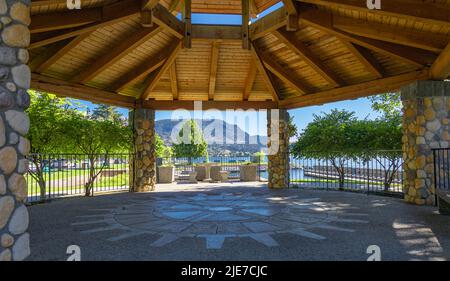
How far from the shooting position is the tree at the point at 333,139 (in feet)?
36.5

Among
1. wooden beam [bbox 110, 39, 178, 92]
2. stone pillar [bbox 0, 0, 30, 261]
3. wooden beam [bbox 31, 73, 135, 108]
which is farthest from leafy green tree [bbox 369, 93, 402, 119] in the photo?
stone pillar [bbox 0, 0, 30, 261]

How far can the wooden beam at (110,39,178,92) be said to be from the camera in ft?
31.1

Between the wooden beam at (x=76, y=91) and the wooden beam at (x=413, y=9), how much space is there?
7413 mm

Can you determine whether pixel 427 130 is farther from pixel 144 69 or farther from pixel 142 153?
pixel 142 153

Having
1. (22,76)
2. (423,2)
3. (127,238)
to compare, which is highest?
(423,2)

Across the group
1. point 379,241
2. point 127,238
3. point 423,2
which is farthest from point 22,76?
point 423,2

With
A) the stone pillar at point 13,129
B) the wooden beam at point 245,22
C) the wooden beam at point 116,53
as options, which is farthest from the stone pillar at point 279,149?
the stone pillar at point 13,129

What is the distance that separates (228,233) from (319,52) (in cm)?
663

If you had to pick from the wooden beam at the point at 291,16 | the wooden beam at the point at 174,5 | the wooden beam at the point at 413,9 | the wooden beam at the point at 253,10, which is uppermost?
the wooden beam at the point at 253,10

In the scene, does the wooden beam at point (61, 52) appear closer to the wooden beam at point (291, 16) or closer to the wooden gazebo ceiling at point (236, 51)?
the wooden gazebo ceiling at point (236, 51)

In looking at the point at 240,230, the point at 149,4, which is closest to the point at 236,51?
the point at 149,4

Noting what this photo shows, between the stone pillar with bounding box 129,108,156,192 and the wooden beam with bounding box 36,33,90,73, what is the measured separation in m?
3.88
